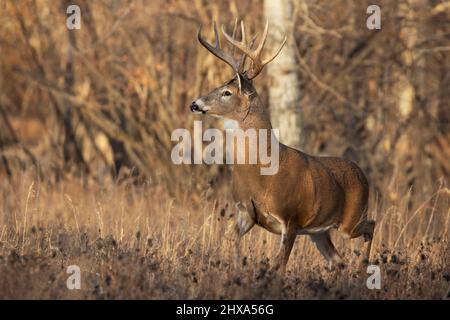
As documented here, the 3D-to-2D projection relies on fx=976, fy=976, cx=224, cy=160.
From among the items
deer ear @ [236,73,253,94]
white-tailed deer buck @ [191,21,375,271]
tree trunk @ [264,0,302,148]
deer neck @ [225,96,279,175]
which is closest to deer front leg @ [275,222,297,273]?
white-tailed deer buck @ [191,21,375,271]

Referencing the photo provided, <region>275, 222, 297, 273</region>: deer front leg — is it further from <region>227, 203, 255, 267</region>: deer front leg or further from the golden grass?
<region>227, 203, 255, 267</region>: deer front leg

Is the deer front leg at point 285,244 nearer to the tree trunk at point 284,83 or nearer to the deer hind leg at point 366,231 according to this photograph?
the deer hind leg at point 366,231

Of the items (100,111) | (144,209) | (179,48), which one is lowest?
(144,209)

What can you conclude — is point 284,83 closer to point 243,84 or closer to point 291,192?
point 243,84

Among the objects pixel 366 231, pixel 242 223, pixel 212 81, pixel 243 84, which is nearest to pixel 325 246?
Answer: pixel 366 231

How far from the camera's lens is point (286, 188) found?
7.82 meters

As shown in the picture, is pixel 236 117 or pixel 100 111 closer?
pixel 236 117

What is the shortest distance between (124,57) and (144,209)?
3819 mm

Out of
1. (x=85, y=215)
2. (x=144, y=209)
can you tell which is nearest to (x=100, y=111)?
(x=144, y=209)

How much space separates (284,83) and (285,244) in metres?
4.87

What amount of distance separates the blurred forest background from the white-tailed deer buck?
3733 mm

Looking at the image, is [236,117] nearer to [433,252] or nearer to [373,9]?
[433,252]

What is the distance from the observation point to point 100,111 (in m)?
13.9

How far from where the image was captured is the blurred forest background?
13.0 metres
